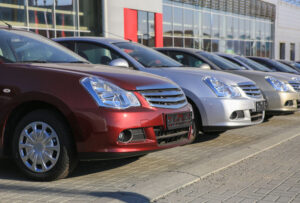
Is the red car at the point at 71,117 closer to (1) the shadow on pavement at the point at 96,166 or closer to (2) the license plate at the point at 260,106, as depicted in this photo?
(1) the shadow on pavement at the point at 96,166

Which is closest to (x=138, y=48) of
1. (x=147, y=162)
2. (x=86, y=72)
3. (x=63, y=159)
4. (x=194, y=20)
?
(x=147, y=162)

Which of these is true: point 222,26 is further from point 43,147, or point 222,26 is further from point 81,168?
point 43,147

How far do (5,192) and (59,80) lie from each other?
3.76 feet

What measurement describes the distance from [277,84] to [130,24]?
15446 millimetres

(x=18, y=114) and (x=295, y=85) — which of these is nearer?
(x=18, y=114)

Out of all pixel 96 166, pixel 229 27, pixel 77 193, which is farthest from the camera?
pixel 229 27

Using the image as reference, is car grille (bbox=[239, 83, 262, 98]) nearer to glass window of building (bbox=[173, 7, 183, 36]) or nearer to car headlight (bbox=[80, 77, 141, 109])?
car headlight (bbox=[80, 77, 141, 109])

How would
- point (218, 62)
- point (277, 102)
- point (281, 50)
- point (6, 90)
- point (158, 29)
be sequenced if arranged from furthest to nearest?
point (281, 50) < point (158, 29) < point (218, 62) < point (277, 102) < point (6, 90)

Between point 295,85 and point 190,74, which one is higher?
point 190,74

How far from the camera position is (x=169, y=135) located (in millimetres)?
5148

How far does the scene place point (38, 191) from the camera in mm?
4457

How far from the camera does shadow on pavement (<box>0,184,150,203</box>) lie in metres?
4.18

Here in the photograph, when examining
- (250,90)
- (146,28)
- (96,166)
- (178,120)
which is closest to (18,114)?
(96,166)

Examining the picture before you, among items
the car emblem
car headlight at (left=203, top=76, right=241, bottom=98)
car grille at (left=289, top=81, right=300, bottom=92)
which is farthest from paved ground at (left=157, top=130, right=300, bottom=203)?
car grille at (left=289, top=81, right=300, bottom=92)
